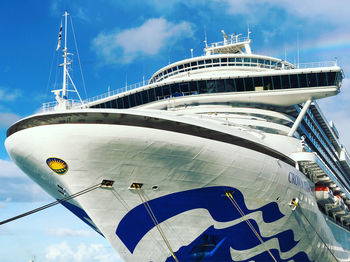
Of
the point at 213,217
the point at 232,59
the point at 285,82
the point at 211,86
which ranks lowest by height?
the point at 213,217

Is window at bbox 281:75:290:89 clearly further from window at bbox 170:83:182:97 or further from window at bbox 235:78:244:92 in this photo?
window at bbox 170:83:182:97

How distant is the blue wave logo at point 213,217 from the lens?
11914 millimetres

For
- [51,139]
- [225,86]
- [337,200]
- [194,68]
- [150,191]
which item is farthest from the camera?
[194,68]

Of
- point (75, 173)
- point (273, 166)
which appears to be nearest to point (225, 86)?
point (273, 166)

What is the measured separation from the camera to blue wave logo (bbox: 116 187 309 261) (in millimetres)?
11914

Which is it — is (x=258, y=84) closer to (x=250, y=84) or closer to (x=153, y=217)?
(x=250, y=84)

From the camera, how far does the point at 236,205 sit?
42.3 feet

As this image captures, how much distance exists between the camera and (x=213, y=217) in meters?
12.6

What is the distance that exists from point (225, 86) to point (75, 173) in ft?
31.3

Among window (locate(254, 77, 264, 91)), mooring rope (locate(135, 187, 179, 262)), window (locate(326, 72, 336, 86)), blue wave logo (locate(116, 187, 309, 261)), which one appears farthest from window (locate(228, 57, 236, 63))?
mooring rope (locate(135, 187, 179, 262))

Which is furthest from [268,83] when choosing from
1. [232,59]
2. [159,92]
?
[232,59]

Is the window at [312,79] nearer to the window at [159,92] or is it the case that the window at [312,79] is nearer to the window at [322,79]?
the window at [322,79]

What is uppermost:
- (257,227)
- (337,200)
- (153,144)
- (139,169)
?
(153,144)

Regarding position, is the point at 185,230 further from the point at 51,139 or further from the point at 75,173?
the point at 51,139
